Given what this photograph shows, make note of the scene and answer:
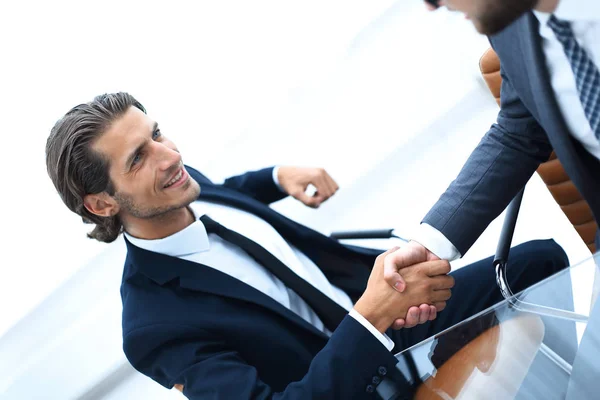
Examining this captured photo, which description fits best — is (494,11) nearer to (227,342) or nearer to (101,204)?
(227,342)

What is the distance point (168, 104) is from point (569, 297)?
5.50ft

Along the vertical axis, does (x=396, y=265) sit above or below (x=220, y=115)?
below

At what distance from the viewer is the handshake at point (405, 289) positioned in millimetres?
1277

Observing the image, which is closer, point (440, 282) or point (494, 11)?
point (494, 11)

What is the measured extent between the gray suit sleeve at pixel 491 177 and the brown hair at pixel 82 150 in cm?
77

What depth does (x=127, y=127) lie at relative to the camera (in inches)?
60.6

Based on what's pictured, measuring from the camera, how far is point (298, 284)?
5.16ft

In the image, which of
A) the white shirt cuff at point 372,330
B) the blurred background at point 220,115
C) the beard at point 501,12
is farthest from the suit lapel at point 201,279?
the beard at point 501,12

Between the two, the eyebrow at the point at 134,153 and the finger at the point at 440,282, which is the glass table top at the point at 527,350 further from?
the eyebrow at the point at 134,153

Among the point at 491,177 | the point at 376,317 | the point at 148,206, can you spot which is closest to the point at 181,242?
the point at 148,206

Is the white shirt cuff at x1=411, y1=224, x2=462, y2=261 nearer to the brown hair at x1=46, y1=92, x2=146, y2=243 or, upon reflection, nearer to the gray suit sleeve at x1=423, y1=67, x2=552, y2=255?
the gray suit sleeve at x1=423, y1=67, x2=552, y2=255

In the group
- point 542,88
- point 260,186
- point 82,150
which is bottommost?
point 260,186

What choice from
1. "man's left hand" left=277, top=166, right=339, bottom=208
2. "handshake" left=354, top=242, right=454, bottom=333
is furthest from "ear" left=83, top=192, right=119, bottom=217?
"handshake" left=354, top=242, right=454, bottom=333

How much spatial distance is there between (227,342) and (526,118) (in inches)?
30.9
